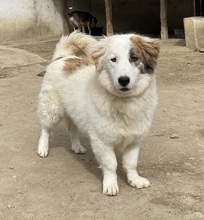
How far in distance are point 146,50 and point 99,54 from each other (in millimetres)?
379

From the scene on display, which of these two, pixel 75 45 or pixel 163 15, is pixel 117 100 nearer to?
pixel 75 45

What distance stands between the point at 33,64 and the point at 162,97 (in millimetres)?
4037

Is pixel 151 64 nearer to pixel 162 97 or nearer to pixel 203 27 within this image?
pixel 162 97

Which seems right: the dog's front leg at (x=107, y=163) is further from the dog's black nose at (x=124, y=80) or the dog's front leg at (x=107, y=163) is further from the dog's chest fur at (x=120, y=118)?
the dog's black nose at (x=124, y=80)

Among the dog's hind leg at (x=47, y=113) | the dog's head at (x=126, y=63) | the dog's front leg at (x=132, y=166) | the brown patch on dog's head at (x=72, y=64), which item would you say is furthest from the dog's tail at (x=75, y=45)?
the dog's front leg at (x=132, y=166)

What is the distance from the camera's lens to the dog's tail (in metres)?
4.36

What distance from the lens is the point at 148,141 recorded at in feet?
15.5

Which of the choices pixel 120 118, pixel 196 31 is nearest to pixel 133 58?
pixel 120 118

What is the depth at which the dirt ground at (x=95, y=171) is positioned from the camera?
3.28 m

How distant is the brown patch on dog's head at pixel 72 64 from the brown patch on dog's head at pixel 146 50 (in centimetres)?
89

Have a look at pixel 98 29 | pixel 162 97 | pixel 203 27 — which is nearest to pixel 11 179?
pixel 162 97

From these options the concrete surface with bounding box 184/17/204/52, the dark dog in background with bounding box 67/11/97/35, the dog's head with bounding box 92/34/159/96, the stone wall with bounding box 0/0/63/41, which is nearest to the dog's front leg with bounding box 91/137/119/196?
the dog's head with bounding box 92/34/159/96

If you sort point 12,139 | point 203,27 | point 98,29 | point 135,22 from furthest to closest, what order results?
point 135,22 < point 98,29 < point 203,27 < point 12,139

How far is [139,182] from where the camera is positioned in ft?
11.8
